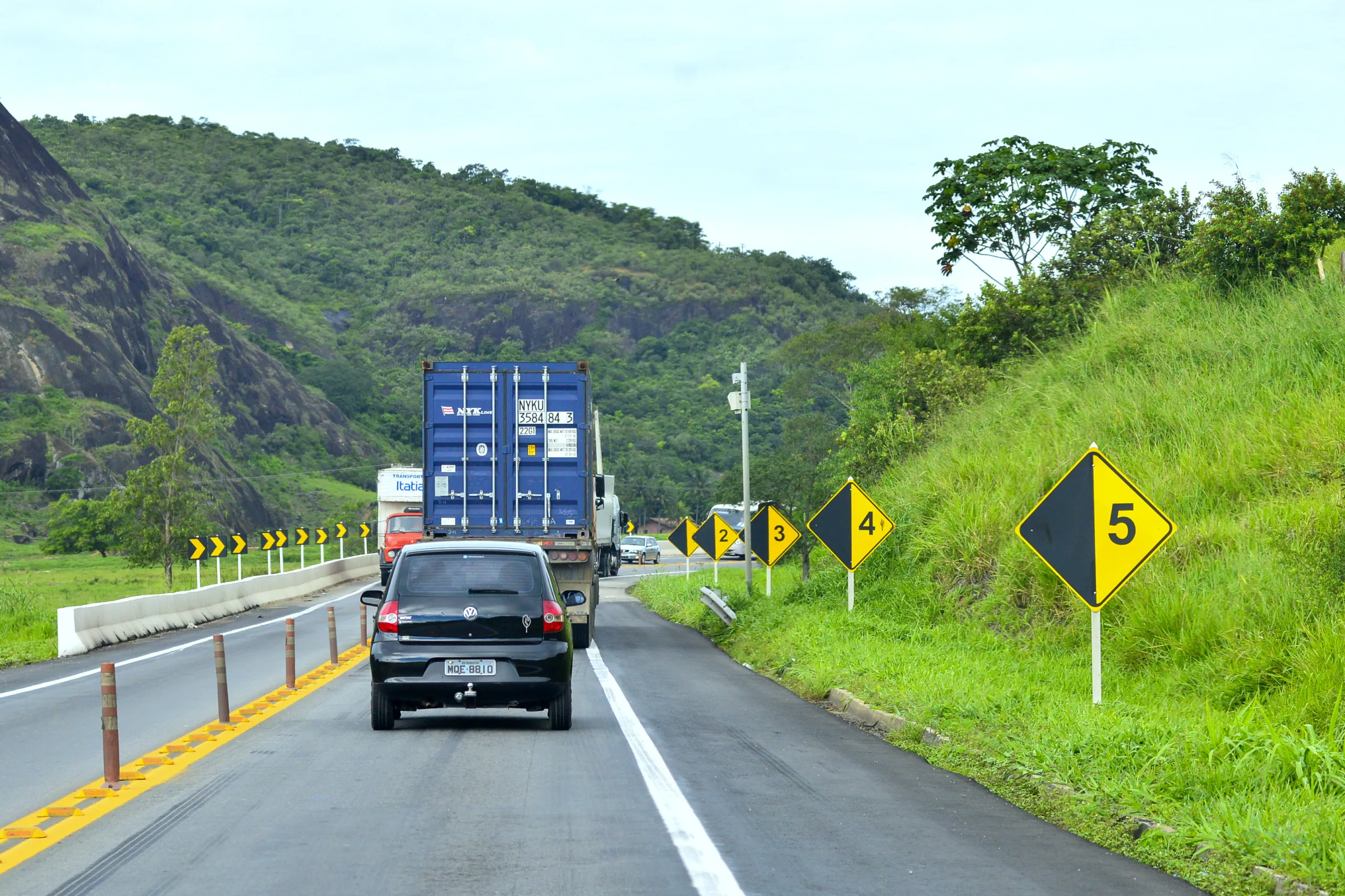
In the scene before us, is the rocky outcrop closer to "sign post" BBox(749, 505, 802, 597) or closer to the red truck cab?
the red truck cab

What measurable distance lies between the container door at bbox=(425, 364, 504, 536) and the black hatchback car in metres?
10.0

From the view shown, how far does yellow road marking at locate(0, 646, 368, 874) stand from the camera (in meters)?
7.79

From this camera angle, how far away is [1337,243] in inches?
1145

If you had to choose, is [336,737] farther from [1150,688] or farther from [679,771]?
[1150,688]

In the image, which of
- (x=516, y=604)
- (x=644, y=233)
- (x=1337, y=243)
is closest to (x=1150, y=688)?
(x=516, y=604)

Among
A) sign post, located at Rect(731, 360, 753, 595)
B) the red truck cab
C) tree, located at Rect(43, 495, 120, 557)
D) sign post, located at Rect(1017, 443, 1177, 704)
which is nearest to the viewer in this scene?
sign post, located at Rect(1017, 443, 1177, 704)

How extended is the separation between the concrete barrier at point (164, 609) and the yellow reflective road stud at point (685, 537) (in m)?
10.7

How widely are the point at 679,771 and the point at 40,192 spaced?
315ft

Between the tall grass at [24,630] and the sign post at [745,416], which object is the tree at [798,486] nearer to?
the sign post at [745,416]

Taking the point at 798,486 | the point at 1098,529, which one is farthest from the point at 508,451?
the point at 798,486

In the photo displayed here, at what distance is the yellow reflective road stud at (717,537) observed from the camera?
1272 inches

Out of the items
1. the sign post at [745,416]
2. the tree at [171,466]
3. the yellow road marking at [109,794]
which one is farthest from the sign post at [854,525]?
the tree at [171,466]

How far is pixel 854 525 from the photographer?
2050 cm

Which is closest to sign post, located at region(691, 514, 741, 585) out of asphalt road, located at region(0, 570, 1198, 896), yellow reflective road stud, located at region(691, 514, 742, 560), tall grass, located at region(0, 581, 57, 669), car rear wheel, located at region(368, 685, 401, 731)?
yellow reflective road stud, located at region(691, 514, 742, 560)
